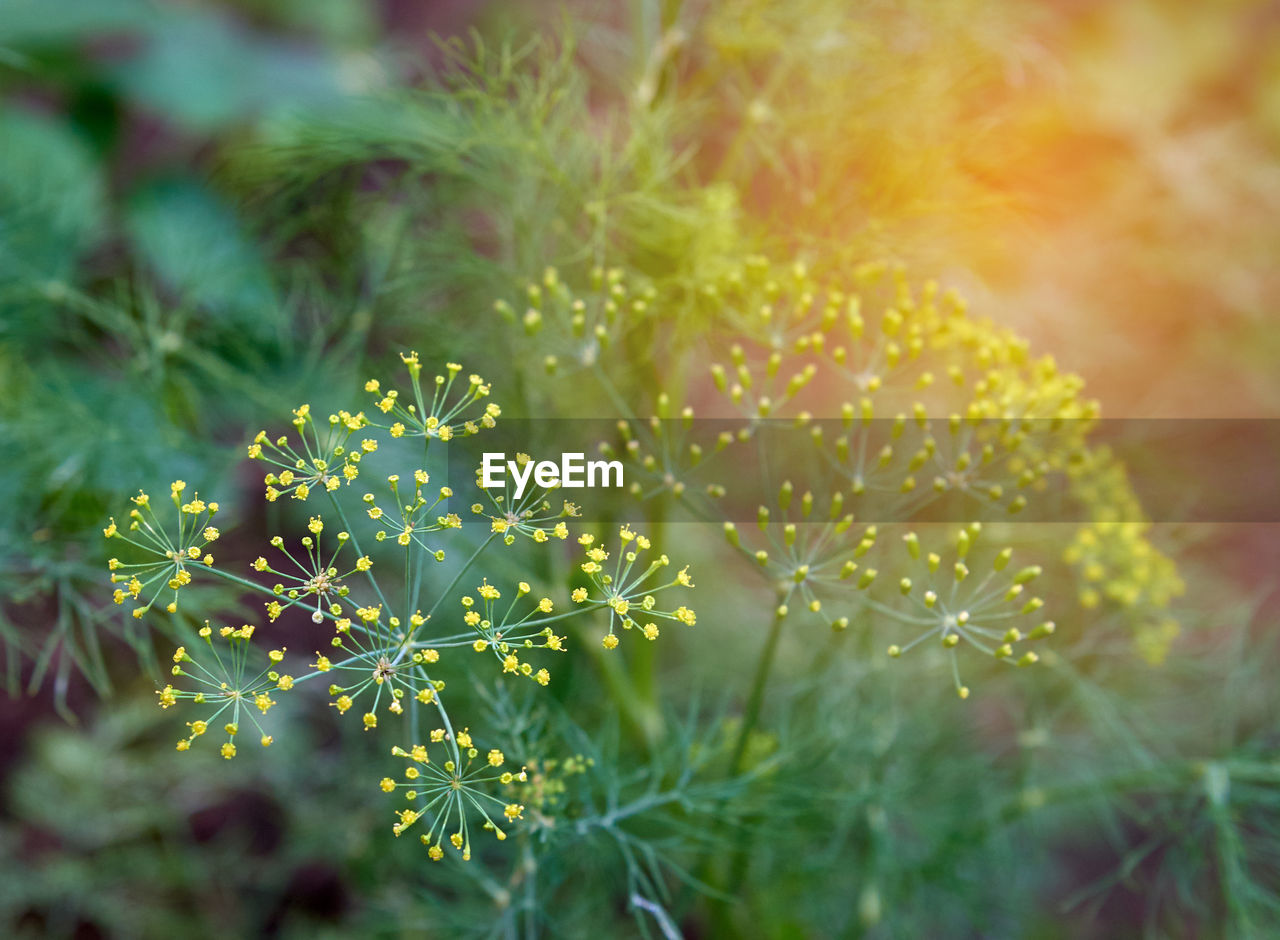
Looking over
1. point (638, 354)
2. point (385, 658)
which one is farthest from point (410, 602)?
point (638, 354)

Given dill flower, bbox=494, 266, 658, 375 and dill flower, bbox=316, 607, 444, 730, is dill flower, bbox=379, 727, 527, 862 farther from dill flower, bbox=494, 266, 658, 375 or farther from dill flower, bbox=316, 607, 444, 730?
dill flower, bbox=494, 266, 658, 375

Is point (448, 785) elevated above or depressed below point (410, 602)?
below

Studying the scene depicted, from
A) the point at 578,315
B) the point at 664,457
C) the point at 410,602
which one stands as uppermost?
the point at 578,315

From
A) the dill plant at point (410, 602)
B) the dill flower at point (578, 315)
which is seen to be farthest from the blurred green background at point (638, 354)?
the dill plant at point (410, 602)

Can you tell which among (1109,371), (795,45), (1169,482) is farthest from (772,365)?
(1109,371)

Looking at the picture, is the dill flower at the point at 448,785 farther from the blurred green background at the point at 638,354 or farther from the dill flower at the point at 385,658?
the blurred green background at the point at 638,354

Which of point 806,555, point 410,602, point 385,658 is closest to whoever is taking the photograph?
point 385,658

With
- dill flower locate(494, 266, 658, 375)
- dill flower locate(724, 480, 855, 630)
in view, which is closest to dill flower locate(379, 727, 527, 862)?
dill flower locate(724, 480, 855, 630)

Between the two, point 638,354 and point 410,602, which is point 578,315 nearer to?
point 638,354

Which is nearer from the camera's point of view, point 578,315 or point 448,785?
point 448,785
